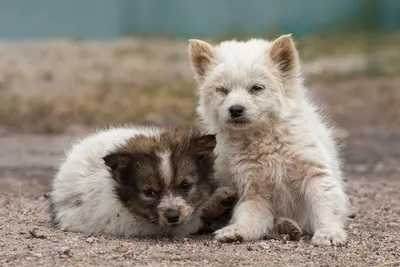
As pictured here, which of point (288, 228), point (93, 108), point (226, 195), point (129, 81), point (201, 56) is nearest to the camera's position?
point (288, 228)

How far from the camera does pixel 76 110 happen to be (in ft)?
60.8

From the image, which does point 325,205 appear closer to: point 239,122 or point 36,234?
point 239,122

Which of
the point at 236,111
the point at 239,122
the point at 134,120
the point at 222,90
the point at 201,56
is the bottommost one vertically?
the point at 134,120

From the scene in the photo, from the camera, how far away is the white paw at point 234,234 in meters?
8.45

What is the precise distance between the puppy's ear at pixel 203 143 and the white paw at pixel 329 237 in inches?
44.4

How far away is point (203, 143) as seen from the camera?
8.77m

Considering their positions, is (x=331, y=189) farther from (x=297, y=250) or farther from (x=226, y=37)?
(x=226, y=37)

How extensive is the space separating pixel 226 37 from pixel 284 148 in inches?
596

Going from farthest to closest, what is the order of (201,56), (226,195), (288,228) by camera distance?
(201,56)
(226,195)
(288,228)

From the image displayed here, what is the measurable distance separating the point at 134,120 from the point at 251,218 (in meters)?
9.22

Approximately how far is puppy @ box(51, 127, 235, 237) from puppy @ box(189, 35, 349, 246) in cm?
27

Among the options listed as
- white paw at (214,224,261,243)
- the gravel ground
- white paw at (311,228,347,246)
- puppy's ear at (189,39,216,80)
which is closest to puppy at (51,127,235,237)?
the gravel ground

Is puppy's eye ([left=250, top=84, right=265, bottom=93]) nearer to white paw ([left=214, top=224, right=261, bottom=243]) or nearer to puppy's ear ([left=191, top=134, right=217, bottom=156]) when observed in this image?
puppy's ear ([left=191, top=134, right=217, bottom=156])

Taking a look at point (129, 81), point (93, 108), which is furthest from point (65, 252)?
point (129, 81)
